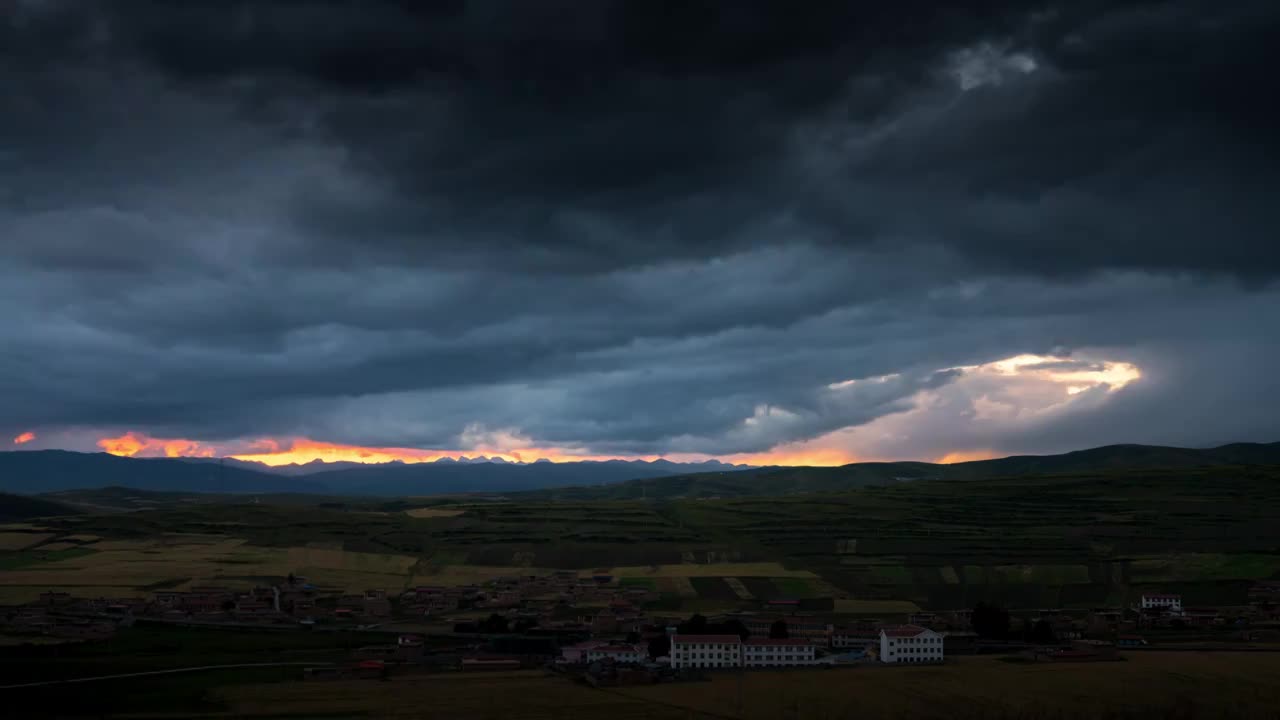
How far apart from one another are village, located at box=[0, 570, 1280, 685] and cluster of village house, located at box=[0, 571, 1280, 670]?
247 millimetres

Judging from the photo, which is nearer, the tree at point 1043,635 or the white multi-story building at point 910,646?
the white multi-story building at point 910,646

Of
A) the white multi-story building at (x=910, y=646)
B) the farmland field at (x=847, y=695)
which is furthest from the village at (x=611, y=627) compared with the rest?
the farmland field at (x=847, y=695)

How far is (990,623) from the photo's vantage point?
133750mm

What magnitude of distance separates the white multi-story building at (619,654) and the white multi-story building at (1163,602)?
7873 centimetres

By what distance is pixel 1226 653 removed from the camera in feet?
365

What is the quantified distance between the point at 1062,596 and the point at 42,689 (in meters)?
140

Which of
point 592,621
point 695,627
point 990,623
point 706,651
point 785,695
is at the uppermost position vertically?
point 695,627

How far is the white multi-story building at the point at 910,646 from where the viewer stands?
118 metres

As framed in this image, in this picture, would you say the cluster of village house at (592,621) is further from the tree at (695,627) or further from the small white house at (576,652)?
the tree at (695,627)

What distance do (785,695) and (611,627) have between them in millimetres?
56064

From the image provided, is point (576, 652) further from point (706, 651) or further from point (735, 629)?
point (735, 629)

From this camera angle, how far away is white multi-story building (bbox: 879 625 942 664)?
387ft

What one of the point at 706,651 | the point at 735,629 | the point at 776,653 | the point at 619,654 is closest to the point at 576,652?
the point at 619,654

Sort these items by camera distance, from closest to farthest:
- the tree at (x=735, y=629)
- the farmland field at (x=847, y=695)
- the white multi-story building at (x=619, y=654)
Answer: the farmland field at (x=847, y=695), the white multi-story building at (x=619, y=654), the tree at (x=735, y=629)
